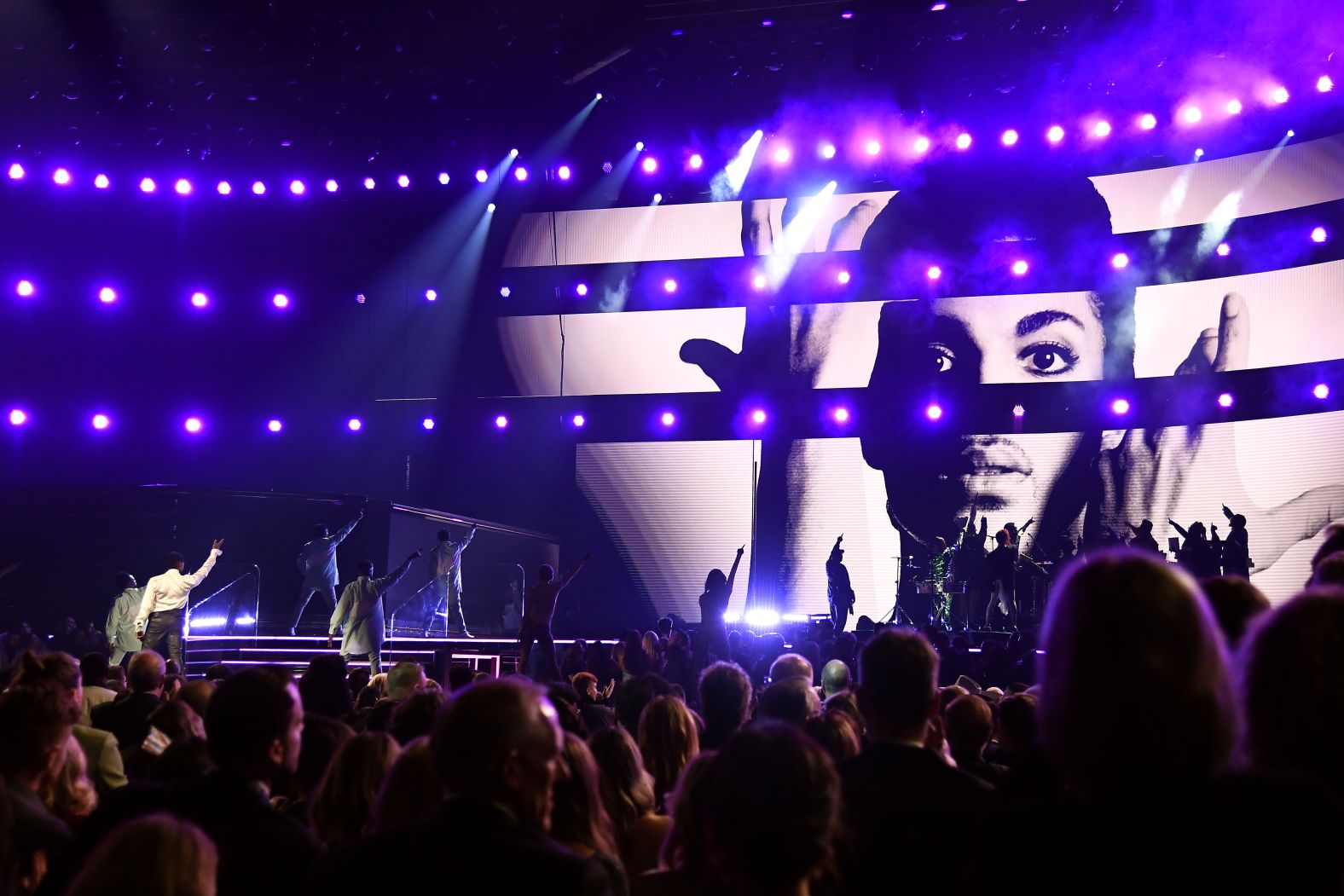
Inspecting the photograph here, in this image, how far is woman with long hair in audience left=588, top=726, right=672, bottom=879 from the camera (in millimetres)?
3379

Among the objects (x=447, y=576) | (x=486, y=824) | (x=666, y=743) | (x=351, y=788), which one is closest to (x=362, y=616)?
(x=447, y=576)

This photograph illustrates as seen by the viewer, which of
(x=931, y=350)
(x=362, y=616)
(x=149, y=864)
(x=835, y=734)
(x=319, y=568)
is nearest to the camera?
(x=149, y=864)

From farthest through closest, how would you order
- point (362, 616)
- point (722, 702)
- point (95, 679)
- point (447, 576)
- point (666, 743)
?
point (447, 576) → point (362, 616) → point (95, 679) → point (722, 702) → point (666, 743)

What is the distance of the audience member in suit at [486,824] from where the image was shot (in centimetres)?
193

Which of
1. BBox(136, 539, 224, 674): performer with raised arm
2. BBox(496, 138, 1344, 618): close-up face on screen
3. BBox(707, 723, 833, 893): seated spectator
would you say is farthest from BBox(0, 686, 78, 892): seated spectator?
BBox(496, 138, 1344, 618): close-up face on screen

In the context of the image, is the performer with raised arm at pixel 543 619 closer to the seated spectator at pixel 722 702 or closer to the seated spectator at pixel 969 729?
the seated spectator at pixel 722 702

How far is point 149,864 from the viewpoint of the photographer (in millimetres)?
1734

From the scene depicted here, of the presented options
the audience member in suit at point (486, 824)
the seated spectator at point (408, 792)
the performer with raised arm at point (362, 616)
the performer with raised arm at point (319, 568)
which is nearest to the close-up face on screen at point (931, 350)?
the performer with raised arm at point (319, 568)

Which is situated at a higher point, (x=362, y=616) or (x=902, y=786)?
(x=902, y=786)

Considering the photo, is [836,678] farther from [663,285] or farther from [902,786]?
[663,285]

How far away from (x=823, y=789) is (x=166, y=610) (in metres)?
12.1

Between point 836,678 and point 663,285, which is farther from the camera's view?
point 663,285

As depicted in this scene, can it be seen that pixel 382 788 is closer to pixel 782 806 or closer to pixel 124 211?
pixel 782 806

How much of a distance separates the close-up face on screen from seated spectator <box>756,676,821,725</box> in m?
13.3
